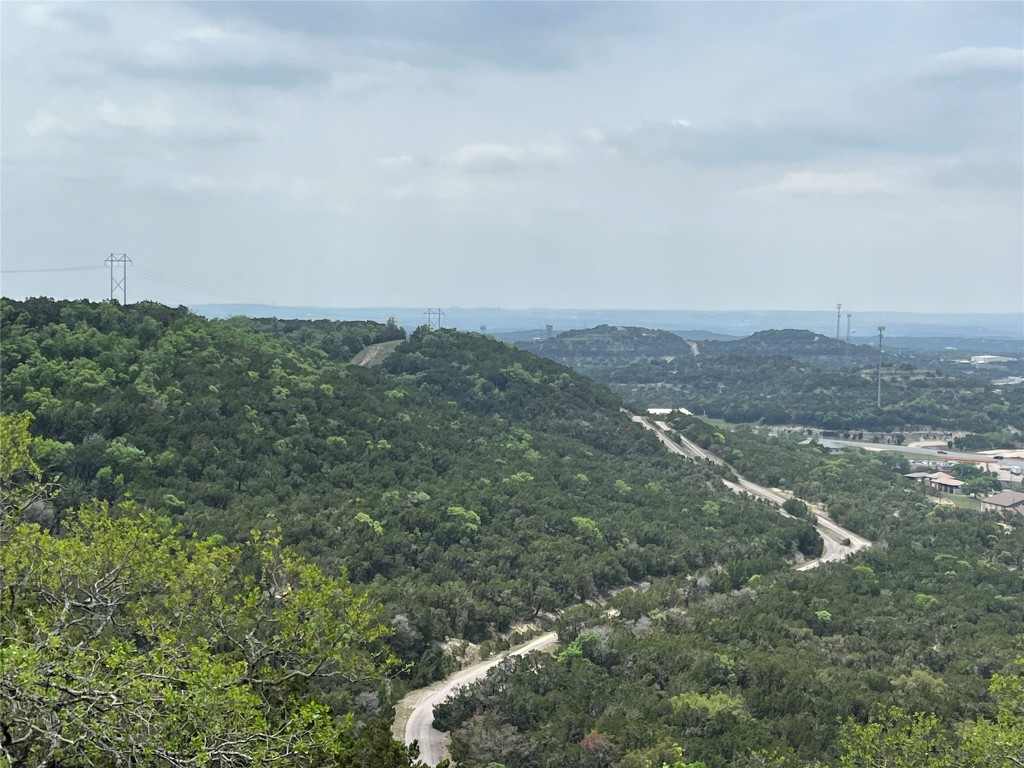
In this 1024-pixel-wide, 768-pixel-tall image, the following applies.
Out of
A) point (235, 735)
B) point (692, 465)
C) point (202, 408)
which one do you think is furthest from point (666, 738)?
point (692, 465)

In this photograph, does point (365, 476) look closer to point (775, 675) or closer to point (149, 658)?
point (775, 675)

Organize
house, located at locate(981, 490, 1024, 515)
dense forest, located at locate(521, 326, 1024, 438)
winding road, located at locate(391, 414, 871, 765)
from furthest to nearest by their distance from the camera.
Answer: dense forest, located at locate(521, 326, 1024, 438), house, located at locate(981, 490, 1024, 515), winding road, located at locate(391, 414, 871, 765)

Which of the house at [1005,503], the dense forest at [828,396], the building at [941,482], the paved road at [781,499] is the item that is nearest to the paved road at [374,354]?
the paved road at [781,499]

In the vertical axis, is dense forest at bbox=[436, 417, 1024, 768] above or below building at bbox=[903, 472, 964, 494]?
above

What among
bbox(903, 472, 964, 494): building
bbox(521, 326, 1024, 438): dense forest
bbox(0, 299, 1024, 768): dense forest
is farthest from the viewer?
bbox(521, 326, 1024, 438): dense forest

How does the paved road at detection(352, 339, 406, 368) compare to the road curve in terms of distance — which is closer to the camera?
the road curve

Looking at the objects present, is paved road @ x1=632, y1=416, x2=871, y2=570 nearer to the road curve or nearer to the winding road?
the winding road

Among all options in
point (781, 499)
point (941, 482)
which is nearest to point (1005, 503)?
point (941, 482)

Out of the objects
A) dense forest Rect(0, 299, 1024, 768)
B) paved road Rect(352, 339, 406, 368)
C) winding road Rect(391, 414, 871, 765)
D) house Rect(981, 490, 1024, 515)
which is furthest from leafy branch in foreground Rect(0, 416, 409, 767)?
house Rect(981, 490, 1024, 515)
